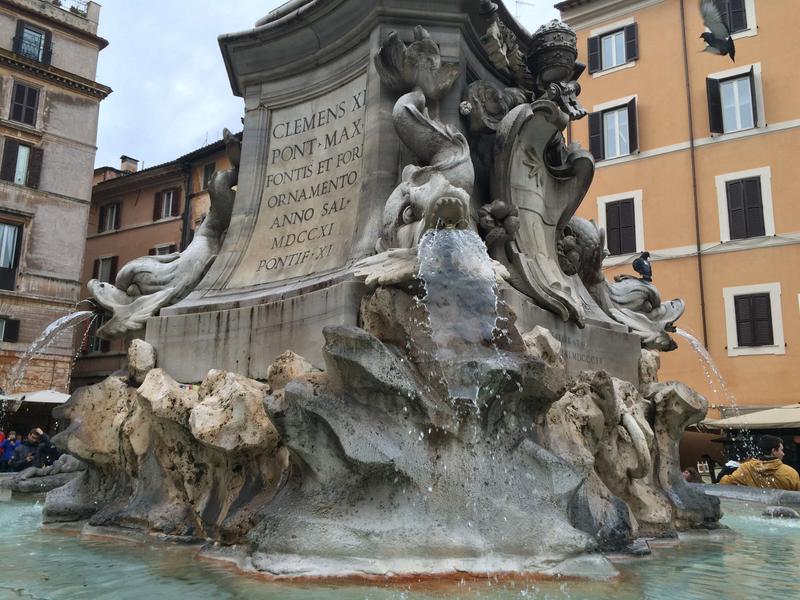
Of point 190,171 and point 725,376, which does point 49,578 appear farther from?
point 190,171

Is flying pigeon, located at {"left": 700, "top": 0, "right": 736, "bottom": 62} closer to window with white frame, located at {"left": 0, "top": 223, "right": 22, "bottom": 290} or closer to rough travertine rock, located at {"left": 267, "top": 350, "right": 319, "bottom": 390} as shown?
rough travertine rock, located at {"left": 267, "top": 350, "right": 319, "bottom": 390}

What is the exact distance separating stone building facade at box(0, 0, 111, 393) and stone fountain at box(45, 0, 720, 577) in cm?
2349

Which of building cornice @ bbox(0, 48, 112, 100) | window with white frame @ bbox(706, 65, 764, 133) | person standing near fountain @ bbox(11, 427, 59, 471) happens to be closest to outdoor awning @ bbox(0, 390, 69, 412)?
person standing near fountain @ bbox(11, 427, 59, 471)

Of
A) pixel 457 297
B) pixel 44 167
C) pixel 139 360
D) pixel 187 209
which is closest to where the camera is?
pixel 457 297

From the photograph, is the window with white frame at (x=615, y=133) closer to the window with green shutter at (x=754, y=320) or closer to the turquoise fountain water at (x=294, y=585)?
the window with green shutter at (x=754, y=320)

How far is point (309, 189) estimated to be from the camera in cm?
637

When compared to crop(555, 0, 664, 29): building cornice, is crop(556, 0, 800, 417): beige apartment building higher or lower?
lower

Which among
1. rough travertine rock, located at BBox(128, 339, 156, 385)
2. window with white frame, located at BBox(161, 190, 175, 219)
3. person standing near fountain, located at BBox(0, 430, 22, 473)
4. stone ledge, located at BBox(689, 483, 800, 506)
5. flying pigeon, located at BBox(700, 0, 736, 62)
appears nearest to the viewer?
rough travertine rock, located at BBox(128, 339, 156, 385)

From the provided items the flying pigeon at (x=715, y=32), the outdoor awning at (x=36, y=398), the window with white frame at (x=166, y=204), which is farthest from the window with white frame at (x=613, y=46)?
the outdoor awning at (x=36, y=398)

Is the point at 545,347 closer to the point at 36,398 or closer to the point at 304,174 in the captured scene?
the point at 304,174

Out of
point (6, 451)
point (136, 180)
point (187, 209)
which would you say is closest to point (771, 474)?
point (6, 451)

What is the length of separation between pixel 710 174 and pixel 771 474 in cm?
1598


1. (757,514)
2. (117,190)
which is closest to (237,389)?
(757,514)

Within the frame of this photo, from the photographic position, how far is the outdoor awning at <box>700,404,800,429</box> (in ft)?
50.1
